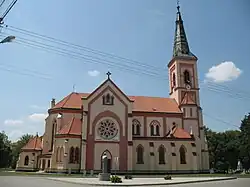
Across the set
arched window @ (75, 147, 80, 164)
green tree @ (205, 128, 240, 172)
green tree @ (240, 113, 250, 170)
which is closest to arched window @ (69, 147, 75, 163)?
arched window @ (75, 147, 80, 164)

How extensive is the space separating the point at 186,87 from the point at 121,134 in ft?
62.6

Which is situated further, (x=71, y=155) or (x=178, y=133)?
(x=178, y=133)

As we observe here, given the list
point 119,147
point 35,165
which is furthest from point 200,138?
point 35,165

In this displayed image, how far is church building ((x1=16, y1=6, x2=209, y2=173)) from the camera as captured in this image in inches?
1818

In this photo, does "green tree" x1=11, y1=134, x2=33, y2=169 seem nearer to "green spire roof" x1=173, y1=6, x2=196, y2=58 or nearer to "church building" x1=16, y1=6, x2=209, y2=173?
"church building" x1=16, y1=6, x2=209, y2=173

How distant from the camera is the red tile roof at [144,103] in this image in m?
52.4

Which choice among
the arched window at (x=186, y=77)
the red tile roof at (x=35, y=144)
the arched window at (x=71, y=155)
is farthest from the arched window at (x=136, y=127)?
the red tile roof at (x=35, y=144)

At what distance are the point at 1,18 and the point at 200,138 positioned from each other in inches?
1901

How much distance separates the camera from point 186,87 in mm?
58406

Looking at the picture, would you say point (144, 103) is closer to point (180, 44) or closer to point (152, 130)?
point (152, 130)

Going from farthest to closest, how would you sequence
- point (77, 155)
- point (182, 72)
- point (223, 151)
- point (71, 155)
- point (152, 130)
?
point (223, 151) → point (182, 72) → point (152, 130) → point (77, 155) → point (71, 155)

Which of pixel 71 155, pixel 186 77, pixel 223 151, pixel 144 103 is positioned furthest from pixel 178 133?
pixel 223 151

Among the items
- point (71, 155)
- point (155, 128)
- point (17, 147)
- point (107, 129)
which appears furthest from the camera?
point (17, 147)

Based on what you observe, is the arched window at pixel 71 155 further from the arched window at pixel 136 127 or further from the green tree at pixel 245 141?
the green tree at pixel 245 141
